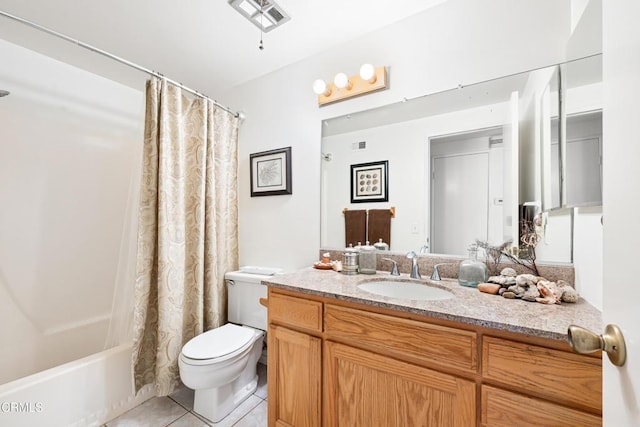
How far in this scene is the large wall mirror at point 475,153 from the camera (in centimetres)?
103

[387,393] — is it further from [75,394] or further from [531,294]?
[75,394]

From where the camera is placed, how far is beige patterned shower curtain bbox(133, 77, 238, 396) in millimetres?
1572

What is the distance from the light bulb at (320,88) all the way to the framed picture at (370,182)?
541 mm

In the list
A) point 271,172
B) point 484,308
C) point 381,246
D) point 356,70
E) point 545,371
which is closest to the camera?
point 545,371

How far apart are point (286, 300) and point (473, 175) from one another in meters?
1.19

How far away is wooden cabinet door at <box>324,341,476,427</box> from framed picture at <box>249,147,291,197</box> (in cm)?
123

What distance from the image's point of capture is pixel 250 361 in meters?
1.74

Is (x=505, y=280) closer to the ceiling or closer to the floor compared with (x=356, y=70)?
closer to the floor

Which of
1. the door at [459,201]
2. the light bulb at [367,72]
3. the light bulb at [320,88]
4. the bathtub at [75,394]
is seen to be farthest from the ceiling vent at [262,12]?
the bathtub at [75,394]

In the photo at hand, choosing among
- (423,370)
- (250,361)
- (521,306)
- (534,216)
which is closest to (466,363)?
(423,370)

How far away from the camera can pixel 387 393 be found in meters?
0.99

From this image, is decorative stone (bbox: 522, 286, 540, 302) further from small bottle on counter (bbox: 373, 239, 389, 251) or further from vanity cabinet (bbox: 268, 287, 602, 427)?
small bottle on counter (bbox: 373, 239, 389, 251)

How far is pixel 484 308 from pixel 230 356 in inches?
50.4

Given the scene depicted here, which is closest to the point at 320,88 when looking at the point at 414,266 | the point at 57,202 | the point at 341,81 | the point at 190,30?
the point at 341,81
